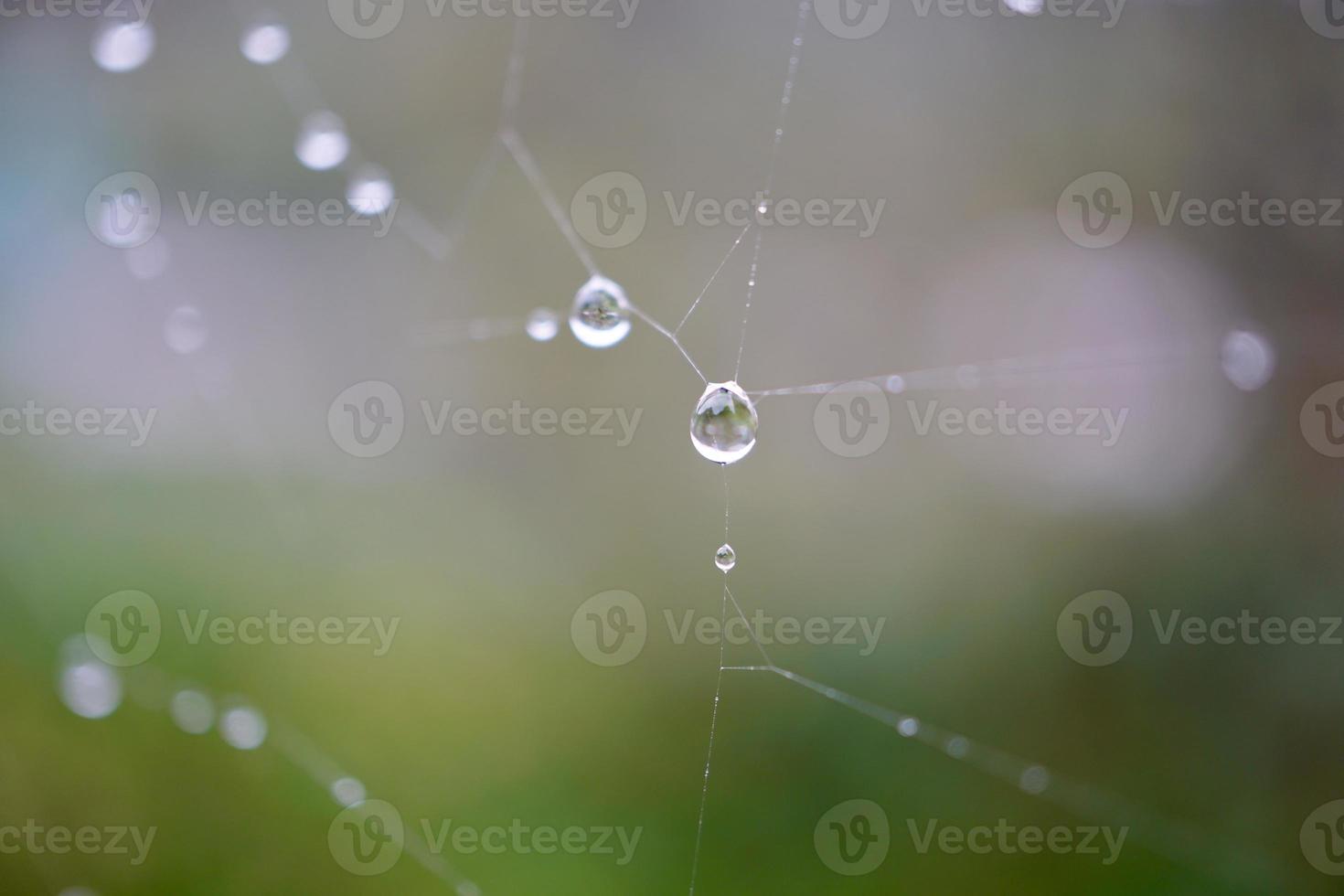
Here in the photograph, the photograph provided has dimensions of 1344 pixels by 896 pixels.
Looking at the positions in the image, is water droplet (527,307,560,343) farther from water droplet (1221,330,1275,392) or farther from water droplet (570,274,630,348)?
water droplet (1221,330,1275,392)

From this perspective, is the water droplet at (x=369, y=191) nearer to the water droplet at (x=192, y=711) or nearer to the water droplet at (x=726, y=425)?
the water droplet at (x=192, y=711)

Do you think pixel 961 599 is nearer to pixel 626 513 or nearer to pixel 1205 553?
pixel 1205 553

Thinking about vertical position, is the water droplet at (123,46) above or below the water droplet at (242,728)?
above

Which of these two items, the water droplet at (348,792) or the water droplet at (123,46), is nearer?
the water droplet at (348,792)

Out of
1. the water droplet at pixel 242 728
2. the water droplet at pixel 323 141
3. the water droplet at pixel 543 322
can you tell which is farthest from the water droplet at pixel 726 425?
the water droplet at pixel 323 141

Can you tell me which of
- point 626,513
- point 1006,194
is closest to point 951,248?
point 1006,194

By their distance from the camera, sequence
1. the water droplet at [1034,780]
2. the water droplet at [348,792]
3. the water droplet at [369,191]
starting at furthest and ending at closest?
the water droplet at [369,191] < the water droplet at [1034,780] < the water droplet at [348,792]

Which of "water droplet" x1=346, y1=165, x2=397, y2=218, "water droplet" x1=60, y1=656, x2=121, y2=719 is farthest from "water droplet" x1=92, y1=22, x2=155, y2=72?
"water droplet" x1=60, y1=656, x2=121, y2=719
